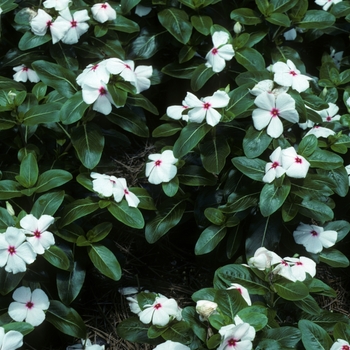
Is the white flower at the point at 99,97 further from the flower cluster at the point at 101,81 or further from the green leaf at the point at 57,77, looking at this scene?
the green leaf at the point at 57,77

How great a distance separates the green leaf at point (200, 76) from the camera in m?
3.13

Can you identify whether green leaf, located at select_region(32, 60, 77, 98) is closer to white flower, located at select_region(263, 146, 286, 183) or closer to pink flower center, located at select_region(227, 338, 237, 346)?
white flower, located at select_region(263, 146, 286, 183)

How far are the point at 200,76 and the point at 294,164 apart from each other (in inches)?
32.2

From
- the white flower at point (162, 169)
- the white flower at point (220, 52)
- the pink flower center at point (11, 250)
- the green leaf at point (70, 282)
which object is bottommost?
the green leaf at point (70, 282)

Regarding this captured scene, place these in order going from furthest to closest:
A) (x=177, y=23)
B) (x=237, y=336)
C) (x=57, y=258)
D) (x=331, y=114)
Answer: (x=177, y=23) → (x=331, y=114) → (x=57, y=258) → (x=237, y=336)

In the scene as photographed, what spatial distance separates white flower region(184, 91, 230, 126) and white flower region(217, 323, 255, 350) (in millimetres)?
905

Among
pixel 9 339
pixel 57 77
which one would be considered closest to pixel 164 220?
pixel 57 77

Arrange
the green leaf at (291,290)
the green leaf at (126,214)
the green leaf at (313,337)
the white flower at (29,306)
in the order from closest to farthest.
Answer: the green leaf at (313,337) → the green leaf at (291,290) → the white flower at (29,306) → the green leaf at (126,214)

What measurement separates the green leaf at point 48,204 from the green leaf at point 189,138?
0.52m

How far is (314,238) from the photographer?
2.85 meters

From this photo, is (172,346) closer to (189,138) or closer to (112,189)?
(112,189)

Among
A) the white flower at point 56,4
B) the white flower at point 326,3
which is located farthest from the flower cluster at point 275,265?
the white flower at point 326,3

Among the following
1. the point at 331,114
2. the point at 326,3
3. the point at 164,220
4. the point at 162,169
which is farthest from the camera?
the point at 326,3

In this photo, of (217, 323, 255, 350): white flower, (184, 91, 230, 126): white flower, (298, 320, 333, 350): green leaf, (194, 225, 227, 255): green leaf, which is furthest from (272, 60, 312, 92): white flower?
(217, 323, 255, 350): white flower
